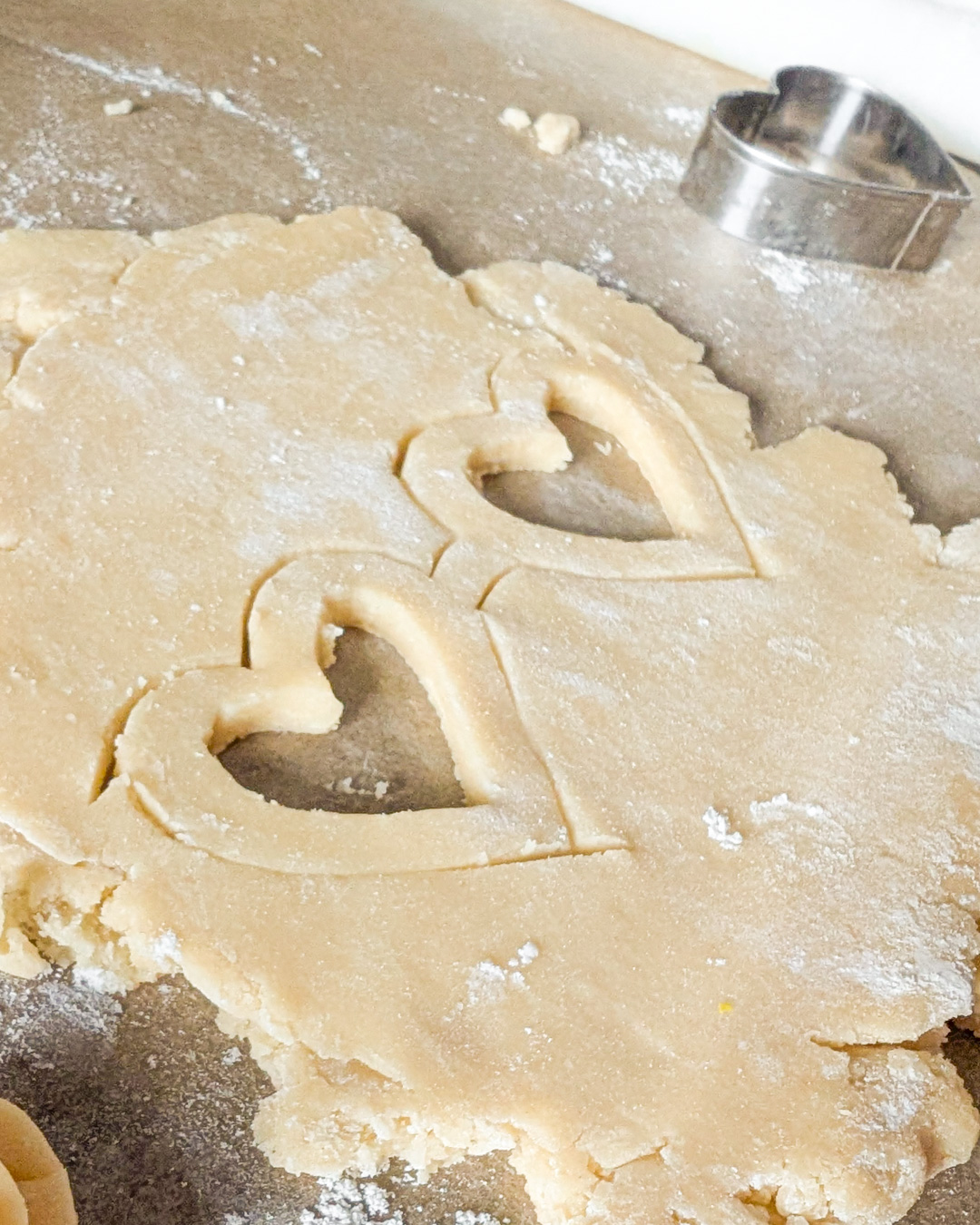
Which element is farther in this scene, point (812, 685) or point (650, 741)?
point (812, 685)

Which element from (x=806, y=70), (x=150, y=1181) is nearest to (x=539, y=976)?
(x=150, y=1181)

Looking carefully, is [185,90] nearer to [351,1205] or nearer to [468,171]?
[468,171]

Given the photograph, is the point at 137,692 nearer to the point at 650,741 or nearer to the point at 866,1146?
the point at 650,741

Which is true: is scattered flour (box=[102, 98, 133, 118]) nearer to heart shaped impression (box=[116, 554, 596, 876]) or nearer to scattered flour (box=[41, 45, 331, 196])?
scattered flour (box=[41, 45, 331, 196])

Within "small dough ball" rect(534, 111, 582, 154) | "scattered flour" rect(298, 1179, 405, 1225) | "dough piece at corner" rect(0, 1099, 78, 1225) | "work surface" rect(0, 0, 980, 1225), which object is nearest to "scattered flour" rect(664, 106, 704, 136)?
"work surface" rect(0, 0, 980, 1225)

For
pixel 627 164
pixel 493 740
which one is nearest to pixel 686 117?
pixel 627 164

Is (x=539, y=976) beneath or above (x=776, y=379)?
beneath

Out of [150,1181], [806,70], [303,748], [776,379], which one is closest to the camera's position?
[150,1181]
